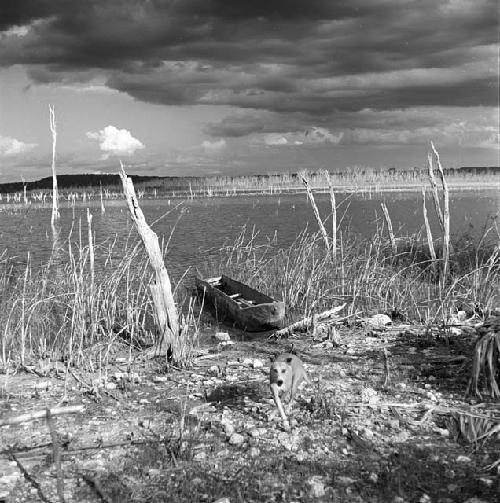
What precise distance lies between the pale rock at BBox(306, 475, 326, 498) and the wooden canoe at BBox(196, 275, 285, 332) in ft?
26.5

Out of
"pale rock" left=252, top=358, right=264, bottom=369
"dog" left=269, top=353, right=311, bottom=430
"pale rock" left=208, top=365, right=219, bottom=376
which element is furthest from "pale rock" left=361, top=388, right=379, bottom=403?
"pale rock" left=208, top=365, right=219, bottom=376

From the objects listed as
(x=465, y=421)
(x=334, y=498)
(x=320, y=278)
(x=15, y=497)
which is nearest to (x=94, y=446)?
(x=15, y=497)

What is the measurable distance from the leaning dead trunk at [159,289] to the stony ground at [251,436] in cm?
77

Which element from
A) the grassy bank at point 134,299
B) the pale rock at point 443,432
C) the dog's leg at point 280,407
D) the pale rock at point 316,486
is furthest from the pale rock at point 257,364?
the pale rock at point 316,486

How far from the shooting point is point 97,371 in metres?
9.93

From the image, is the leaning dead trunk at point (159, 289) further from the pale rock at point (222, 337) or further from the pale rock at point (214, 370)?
the pale rock at point (222, 337)

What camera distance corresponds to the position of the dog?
7.00m

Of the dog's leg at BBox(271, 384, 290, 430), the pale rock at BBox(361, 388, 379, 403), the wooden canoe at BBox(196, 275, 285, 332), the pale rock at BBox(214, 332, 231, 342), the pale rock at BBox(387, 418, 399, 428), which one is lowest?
the pale rock at BBox(214, 332, 231, 342)

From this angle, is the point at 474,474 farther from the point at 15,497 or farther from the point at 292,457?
the point at 15,497

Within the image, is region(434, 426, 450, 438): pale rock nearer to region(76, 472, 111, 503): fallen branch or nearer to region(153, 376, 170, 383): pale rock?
region(76, 472, 111, 503): fallen branch

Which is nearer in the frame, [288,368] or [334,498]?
[334,498]

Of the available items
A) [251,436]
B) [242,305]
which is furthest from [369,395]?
[242,305]

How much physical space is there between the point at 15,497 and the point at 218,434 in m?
2.19

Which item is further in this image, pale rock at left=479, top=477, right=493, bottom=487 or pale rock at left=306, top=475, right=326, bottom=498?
pale rock at left=479, top=477, right=493, bottom=487
